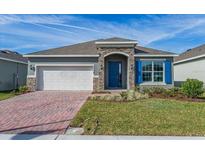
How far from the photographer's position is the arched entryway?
18.9 m

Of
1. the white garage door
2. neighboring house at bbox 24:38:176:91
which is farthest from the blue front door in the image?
the white garage door

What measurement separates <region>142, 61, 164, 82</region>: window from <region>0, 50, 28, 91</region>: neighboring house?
12705 mm

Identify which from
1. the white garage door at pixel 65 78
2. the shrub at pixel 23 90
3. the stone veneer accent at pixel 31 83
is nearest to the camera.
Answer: the shrub at pixel 23 90

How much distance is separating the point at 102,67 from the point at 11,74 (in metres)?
10.0

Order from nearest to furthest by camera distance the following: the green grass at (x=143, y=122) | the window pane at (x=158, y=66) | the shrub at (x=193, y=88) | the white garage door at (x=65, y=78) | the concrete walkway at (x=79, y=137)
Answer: the concrete walkway at (x=79, y=137), the green grass at (x=143, y=122), the shrub at (x=193, y=88), the window pane at (x=158, y=66), the white garage door at (x=65, y=78)

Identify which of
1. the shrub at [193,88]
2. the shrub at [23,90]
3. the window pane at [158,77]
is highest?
the window pane at [158,77]

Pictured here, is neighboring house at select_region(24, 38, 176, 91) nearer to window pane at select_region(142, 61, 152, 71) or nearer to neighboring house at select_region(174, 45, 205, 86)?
window pane at select_region(142, 61, 152, 71)

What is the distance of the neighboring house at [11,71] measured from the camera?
20062 millimetres

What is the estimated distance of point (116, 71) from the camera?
1917 centimetres

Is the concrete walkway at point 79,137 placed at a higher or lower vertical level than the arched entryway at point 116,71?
lower

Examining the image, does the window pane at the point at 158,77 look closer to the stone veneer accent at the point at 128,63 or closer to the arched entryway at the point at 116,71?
the stone veneer accent at the point at 128,63

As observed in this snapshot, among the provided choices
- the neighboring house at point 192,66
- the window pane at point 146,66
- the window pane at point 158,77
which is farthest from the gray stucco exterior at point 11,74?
the neighboring house at point 192,66

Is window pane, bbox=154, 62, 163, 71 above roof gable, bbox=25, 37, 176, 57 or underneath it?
underneath

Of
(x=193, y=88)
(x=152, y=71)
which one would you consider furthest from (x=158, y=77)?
(x=193, y=88)
